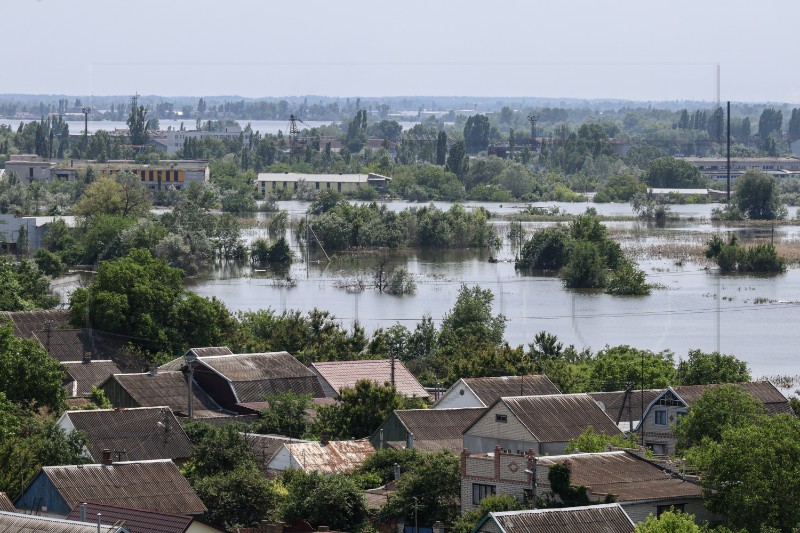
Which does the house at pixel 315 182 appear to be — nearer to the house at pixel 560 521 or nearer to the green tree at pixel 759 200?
the green tree at pixel 759 200

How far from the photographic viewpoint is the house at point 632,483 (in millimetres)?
11133

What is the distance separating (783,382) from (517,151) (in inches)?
2375

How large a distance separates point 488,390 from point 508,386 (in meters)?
0.34

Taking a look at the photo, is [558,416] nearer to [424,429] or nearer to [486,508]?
[424,429]

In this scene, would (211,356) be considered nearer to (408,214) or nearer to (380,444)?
(380,444)

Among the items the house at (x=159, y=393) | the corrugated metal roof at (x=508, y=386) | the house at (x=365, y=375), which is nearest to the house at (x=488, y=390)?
the corrugated metal roof at (x=508, y=386)

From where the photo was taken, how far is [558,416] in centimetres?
1466

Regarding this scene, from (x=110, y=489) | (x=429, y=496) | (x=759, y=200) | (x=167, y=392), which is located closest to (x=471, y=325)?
(x=167, y=392)

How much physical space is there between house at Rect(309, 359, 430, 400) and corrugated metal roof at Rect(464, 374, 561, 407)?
1.11 m

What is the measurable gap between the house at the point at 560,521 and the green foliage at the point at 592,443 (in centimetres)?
236

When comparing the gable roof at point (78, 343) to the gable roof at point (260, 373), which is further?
the gable roof at point (78, 343)

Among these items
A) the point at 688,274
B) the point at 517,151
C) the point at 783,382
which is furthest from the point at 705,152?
the point at 783,382

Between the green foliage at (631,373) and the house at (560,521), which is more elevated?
the house at (560,521)

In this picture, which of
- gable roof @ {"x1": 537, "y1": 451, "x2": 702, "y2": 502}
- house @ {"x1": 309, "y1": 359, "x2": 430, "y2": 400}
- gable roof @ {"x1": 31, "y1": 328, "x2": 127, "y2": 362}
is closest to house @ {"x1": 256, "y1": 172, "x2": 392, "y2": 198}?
gable roof @ {"x1": 31, "y1": 328, "x2": 127, "y2": 362}
